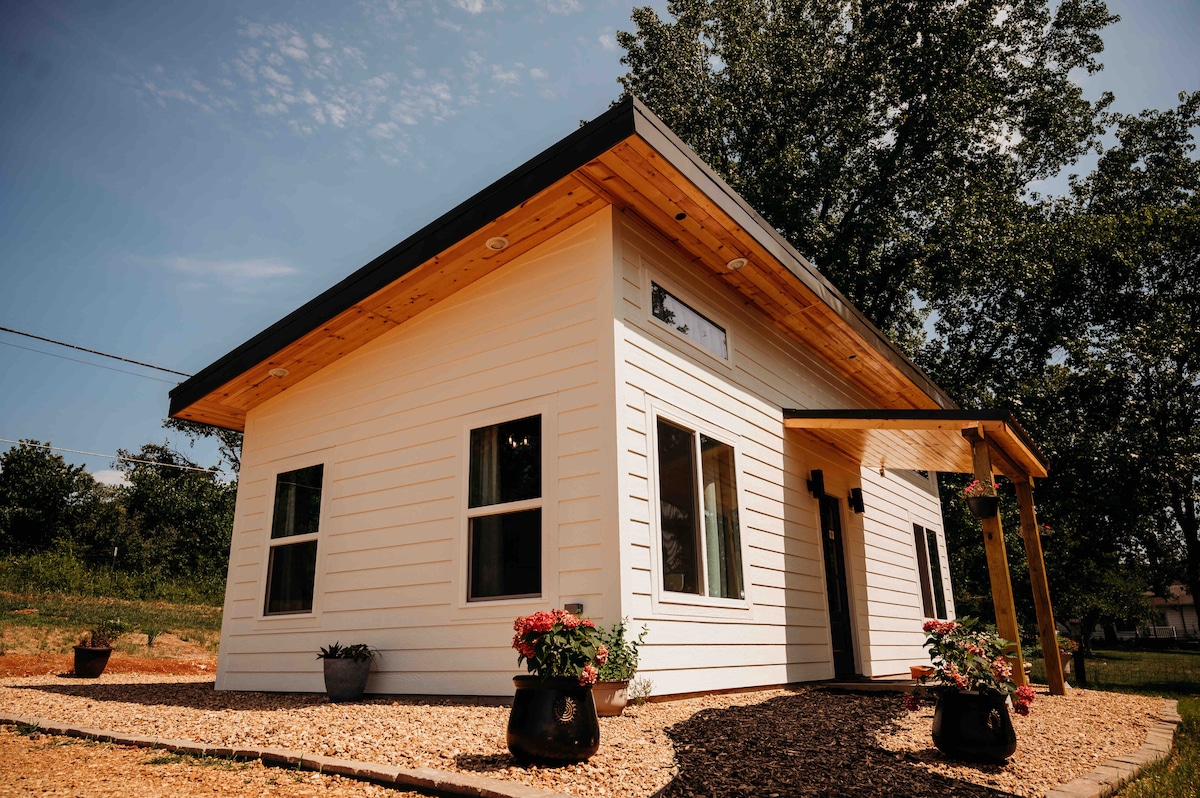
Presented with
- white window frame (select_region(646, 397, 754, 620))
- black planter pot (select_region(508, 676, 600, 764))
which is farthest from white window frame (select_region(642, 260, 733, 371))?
black planter pot (select_region(508, 676, 600, 764))

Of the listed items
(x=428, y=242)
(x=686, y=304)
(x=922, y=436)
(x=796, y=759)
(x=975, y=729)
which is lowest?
(x=796, y=759)

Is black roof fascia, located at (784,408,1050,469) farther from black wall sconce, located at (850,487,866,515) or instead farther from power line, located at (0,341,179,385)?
power line, located at (0,341,179,385)

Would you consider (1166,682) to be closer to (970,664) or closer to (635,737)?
(970,664)

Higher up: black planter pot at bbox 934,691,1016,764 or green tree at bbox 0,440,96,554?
green tree at bbox 0,440,96,554

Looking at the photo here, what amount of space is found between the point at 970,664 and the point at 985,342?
14993 millimetres

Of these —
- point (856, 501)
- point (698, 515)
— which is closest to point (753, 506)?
point (698, 515)

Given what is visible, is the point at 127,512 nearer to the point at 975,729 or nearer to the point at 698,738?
the point at 698,738

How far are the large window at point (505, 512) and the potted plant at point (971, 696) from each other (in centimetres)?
260

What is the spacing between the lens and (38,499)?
25.6 metres

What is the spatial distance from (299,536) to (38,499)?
25.4 m

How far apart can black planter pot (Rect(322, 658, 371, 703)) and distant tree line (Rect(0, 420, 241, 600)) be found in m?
20.4

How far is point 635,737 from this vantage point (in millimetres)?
3668

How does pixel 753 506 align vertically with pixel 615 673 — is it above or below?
above

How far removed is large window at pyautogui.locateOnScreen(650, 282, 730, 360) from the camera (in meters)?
5.79
